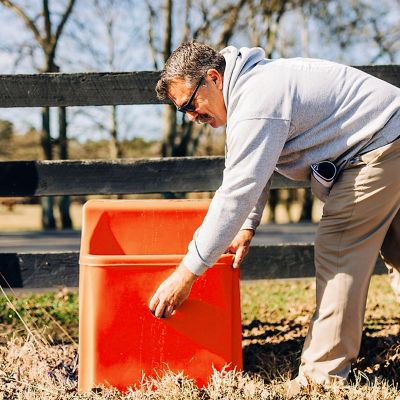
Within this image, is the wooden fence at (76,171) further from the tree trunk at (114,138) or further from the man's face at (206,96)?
the tree trunk at (114,138)

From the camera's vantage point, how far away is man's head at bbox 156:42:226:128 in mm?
2531

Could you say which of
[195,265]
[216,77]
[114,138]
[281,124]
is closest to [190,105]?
[216,77]

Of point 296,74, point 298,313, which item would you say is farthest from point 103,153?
point 296,74

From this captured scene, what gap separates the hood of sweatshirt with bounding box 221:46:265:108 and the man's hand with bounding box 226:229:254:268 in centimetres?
66

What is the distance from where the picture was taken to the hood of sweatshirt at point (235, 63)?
98.4 inches

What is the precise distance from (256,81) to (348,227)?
29.1 inches

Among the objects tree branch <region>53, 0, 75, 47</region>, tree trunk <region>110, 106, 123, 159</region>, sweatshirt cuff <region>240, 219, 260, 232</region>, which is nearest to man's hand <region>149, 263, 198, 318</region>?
sweatshirt cuff <region>240, 219, 260, 232</region>

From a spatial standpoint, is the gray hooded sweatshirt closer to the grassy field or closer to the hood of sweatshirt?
the hood of sweatshirt

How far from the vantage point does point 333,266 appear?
2686mm

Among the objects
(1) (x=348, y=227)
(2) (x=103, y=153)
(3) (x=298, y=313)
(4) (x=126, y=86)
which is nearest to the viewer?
(1) (x=348, y=227)

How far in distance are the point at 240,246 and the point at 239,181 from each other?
1.71 feet

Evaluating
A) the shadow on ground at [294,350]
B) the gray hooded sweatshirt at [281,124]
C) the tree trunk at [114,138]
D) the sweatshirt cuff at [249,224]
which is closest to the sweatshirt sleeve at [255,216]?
the sweatshirt cuff at [249,224]

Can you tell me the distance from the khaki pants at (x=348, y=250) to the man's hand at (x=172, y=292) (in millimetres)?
621

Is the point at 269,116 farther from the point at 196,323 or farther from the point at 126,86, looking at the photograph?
the point at 126,86
